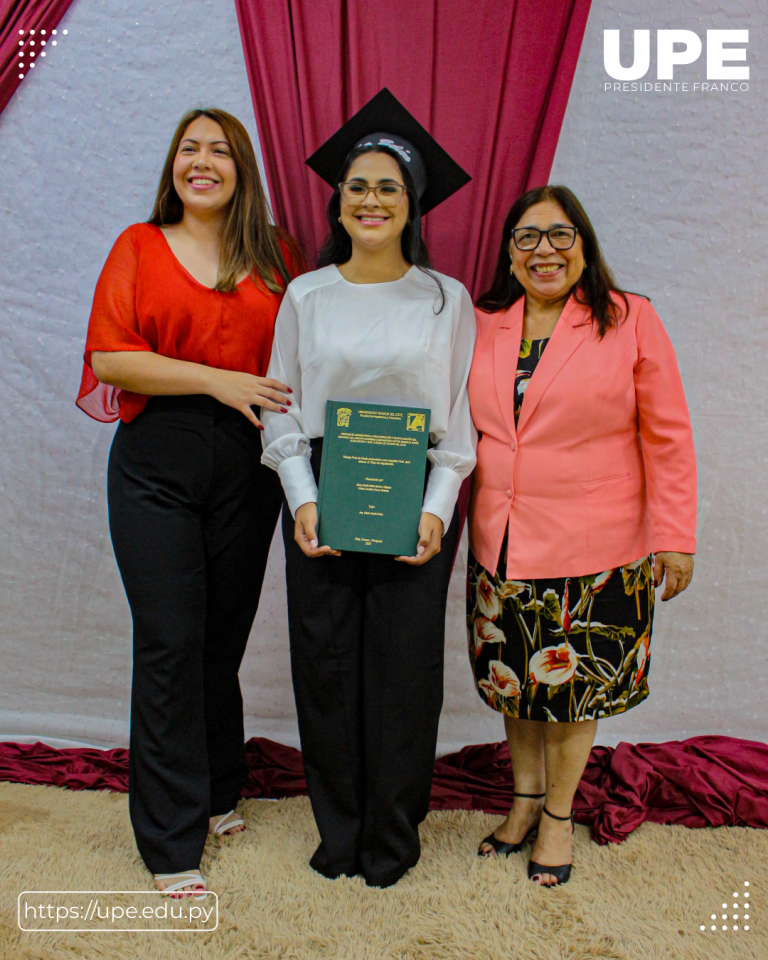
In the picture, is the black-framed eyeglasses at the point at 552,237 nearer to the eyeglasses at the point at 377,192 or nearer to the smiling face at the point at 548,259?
the smiling face at the point at 548,259

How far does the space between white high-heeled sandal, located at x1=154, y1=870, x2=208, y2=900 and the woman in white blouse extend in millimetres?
296

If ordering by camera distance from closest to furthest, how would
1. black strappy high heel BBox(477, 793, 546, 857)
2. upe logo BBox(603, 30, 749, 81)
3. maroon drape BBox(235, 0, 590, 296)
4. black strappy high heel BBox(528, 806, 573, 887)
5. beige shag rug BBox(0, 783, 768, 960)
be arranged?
beige shag rug BBox(0, 783, 768, 960), black strappy high heel BBox(528, 806, 573, 887), black strappy high heel BBox(477, 793, 546, 857), maroon drape BBox(235, 0, 590, 296), upe logo BBox(603, 30, 749, 81)

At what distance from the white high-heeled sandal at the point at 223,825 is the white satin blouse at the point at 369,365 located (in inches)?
38.2

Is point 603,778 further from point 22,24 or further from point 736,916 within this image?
point 22,24

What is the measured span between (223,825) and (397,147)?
6.03ft

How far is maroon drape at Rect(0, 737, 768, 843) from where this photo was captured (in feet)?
7.29

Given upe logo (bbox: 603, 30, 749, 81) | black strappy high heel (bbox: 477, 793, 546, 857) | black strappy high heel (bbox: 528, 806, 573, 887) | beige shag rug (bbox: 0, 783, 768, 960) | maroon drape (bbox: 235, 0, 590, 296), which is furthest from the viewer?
upe logo (bbox: 603, 30, 749, 81)

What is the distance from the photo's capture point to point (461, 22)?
86.2 inches

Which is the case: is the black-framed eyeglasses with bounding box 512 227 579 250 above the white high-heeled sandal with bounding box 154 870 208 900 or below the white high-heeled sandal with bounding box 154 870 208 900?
above

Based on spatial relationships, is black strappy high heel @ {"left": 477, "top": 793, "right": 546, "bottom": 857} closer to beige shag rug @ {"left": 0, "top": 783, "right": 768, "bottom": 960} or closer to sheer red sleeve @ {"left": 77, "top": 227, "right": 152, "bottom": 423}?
beige shag rug @ {"left": 0, "top": 783, "right": 768, "bottom": 960}

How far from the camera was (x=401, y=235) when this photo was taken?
6.24ft

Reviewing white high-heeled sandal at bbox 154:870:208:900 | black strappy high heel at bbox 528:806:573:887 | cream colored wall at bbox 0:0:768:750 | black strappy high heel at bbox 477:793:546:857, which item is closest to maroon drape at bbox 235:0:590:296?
cream colored wall at bbox 0:0:768:750

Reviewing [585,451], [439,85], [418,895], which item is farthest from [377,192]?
[418,895]

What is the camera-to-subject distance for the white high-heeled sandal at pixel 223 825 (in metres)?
2.10
